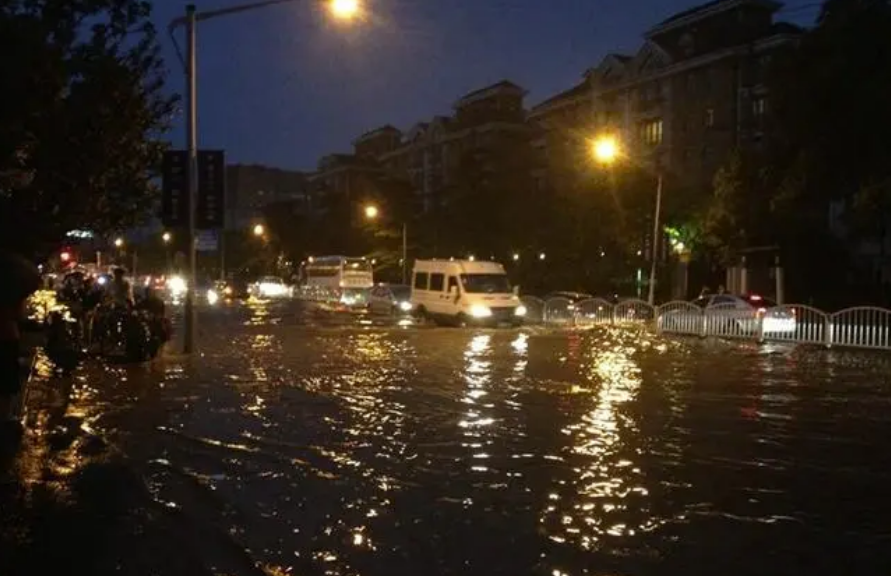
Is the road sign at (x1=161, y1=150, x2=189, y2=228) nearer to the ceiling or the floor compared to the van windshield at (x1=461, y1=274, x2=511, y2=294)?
nearer to the ceiling

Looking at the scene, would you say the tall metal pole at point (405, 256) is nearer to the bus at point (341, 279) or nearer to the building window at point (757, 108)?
the bus at point (341, 279)

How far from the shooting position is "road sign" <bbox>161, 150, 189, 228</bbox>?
861 inches

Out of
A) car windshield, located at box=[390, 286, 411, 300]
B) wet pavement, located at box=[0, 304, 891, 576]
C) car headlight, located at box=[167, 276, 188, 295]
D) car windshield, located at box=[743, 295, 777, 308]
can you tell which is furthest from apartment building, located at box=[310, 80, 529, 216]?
wet pavement, located at box=[0, 304, 891, 576]

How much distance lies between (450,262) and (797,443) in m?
22.9

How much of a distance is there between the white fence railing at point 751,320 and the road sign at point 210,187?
14.7 metres

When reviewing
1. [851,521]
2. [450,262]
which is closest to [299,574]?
[851,521]

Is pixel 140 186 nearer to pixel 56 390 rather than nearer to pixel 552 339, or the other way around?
pixel 56 390

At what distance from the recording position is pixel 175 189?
22.0 m

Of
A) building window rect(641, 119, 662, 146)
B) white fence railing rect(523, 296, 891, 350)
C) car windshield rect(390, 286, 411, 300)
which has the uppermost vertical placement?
building window rect(641, 119, 662, 146)

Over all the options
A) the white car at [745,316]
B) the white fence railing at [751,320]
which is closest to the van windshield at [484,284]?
the white fence railing at [751,320]

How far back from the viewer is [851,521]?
8.04m

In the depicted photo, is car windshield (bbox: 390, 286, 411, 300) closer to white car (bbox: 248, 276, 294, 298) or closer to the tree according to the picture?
the tree

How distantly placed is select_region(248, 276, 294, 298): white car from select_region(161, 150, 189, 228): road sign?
165ft

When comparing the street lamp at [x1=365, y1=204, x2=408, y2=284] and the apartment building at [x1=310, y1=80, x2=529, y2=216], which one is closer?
the street lamp at [x1=365, y1=204, x2=408, y2=284]
